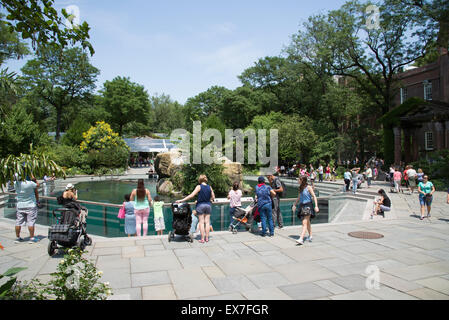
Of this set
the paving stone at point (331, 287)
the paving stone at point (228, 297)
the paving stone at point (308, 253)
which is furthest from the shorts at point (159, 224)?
the paving stone at point (331, 287)

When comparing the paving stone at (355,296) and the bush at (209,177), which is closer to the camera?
the paving stone at (355,296)

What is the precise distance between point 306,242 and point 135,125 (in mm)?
57991

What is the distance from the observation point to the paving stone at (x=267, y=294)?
466cm

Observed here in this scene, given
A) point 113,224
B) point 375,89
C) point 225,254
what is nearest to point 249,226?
point 225,254

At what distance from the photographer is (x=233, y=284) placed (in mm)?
5227

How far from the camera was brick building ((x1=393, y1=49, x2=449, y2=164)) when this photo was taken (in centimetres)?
2580

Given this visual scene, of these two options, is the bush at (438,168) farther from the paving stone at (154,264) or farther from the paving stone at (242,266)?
the paving stone at (154,264)

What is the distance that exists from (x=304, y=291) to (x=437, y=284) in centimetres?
229

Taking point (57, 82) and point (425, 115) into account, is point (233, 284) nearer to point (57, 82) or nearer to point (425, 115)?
point (425, 115)

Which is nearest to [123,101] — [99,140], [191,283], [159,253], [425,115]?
[99,140]

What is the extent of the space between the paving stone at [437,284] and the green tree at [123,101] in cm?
5457
